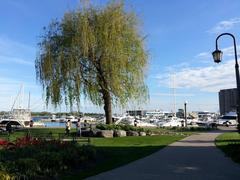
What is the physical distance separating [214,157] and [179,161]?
84.2 inches

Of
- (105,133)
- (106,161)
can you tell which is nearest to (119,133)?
(105,133)

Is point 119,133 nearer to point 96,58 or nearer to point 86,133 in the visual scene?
point 86,133

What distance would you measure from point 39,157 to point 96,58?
70.6 ft

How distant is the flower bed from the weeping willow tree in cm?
1703

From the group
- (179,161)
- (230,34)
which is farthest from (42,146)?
(230,34)

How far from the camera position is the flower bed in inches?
466

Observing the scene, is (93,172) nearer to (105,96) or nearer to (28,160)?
(28,160)

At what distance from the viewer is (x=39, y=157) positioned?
13.1m

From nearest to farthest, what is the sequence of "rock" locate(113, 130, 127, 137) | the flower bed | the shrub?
1. the shrub
2. the flower bed
3. "rock" locate(113, 130, 127, 137)

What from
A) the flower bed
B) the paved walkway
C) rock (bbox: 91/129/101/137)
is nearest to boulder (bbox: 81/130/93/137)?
rock (bbox: 91/129/101/137)

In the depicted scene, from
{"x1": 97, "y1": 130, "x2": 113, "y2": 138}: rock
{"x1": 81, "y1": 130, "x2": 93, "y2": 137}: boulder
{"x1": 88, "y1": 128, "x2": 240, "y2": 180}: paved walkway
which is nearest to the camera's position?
{"x1": 88, "y1": 128, "x2": 240, "y2": 180}: paved walkway

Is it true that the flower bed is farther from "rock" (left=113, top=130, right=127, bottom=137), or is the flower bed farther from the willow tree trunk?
the willow tree trunk

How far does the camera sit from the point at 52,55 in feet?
113

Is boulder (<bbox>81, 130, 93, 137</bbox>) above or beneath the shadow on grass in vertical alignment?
above
